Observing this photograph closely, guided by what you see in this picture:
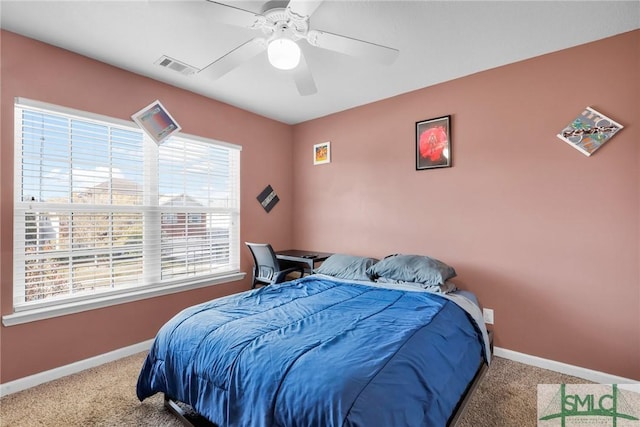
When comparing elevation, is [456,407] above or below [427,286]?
below

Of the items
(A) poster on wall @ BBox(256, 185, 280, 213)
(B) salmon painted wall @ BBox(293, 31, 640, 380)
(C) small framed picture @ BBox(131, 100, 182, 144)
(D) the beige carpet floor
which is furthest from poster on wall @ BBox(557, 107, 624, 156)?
(C) small framed picture @ BBox(131, 100, 182, 144)

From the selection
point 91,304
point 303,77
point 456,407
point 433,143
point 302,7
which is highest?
point 302,7

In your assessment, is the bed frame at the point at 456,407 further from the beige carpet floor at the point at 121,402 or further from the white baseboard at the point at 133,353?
the white baseboard at the point at 133,353

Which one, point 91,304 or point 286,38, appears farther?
point 91,304

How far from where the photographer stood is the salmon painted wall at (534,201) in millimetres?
2180

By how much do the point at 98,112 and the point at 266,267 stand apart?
208cm

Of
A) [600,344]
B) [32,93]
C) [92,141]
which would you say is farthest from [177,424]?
[600,344]

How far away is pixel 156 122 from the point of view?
289 cm

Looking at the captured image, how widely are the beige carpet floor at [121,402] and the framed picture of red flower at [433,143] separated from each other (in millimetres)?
1895

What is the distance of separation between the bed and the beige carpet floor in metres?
0.13

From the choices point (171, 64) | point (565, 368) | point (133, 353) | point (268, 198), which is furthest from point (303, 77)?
point (565, 368)

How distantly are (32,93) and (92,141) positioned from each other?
47 cm

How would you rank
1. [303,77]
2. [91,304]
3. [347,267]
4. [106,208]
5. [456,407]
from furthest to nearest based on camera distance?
[347,267] < [106,208] < [91,304] < [303,77] < [456,407]

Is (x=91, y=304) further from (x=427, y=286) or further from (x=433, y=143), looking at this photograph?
(x=433, y=143)
